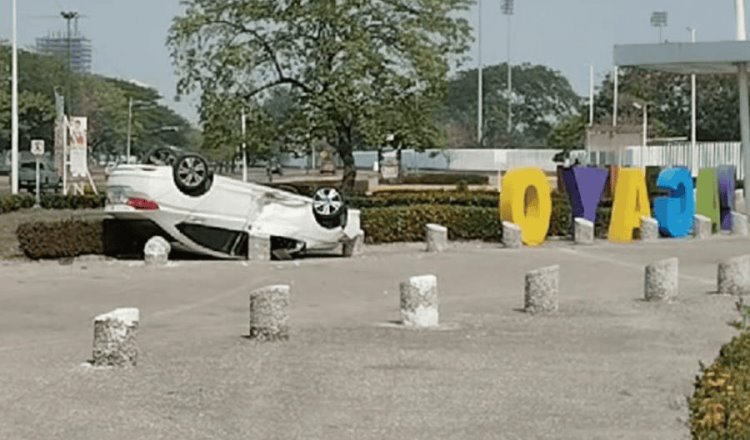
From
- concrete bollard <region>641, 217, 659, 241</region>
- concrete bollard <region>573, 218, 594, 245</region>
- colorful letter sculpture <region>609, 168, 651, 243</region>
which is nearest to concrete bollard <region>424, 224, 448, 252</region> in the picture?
concrete bollard <region>573, 218, 594, 245</region>

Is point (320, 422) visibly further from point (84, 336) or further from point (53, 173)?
point (53, 173)

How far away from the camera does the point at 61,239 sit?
23906 millimetres

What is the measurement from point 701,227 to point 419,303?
717 inches

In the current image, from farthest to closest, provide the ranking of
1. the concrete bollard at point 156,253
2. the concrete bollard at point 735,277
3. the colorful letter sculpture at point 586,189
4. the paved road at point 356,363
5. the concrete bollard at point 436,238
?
the colorful letter sculpture at point 586,189 < the concrete bollard at point 436,238 < the concrete bollard at point 156,253 < the concrete bollard at point 735,277 < the paved road at point 356,363

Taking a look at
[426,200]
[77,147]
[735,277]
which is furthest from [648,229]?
[77,147]

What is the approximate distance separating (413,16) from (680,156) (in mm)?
28586

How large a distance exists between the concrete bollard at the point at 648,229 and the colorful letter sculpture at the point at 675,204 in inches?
45.3

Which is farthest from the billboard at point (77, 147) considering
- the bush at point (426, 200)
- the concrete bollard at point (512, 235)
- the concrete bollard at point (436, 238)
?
the concrete bollard at point (512, 235)

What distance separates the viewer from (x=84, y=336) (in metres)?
13.8

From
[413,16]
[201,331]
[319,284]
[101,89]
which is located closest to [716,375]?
[201,331]

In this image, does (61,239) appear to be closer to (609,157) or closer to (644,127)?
(609,157)

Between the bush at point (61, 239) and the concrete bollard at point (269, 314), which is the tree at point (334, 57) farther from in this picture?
the concrete bollard at point (269, 314)

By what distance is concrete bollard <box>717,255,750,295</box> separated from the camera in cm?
1714

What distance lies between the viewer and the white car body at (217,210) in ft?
76.0
